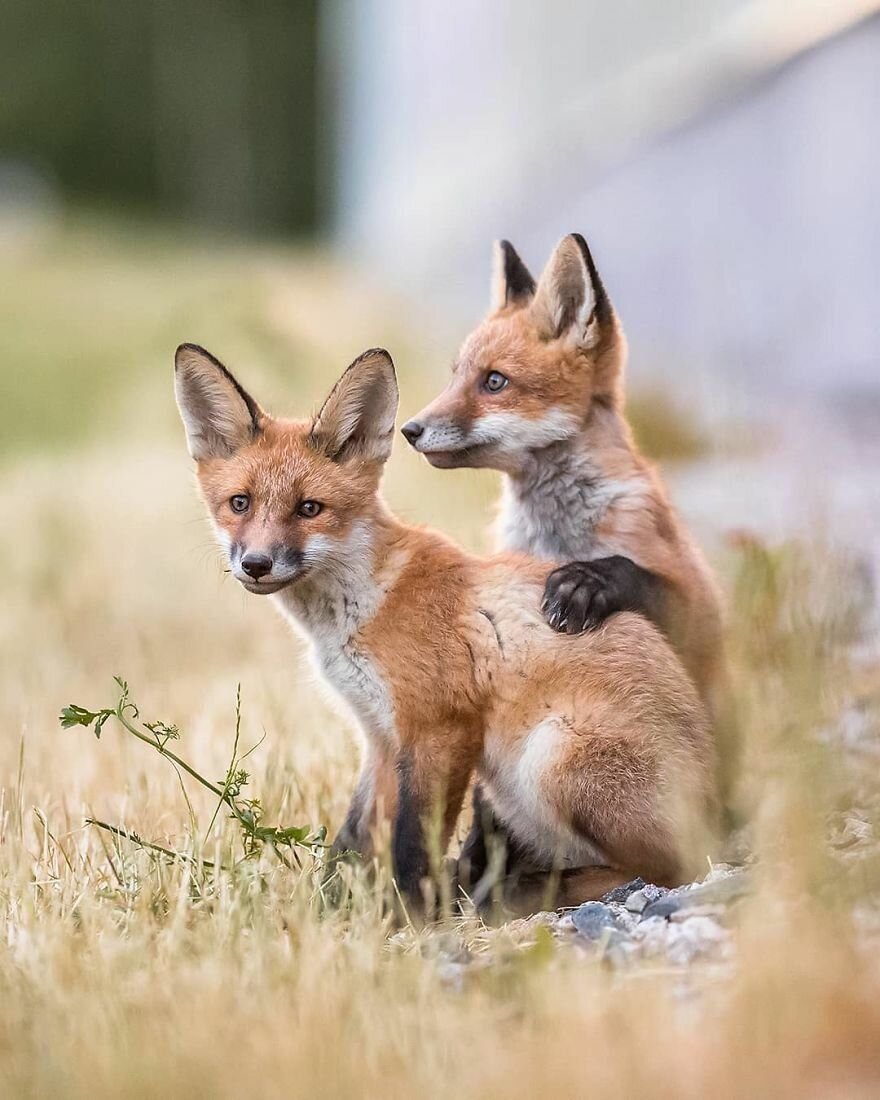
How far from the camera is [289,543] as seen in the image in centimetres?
384

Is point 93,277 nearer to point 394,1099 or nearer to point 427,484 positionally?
point 427,484

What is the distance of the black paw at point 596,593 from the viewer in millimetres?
3963

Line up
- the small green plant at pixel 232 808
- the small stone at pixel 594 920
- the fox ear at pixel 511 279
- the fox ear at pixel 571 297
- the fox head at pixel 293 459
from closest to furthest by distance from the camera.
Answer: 1. the small stone at pixel 594 920
2. the small green plant at pixel 232 808
3. the fox head at pixel 293 459
4. the fox ear at pixel 571 297
5. the fox ear at pixel 511 279

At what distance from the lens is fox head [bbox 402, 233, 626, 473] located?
14.6 feet

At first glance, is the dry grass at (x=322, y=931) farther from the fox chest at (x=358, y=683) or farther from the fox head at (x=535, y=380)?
the fox head at (x=535, y=380)

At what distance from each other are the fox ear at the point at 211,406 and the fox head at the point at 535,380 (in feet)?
1.95

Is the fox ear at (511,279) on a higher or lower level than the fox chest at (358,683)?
higher

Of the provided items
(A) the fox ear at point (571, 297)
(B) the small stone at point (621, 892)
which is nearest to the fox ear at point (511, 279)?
(A) the fox ear at point (571, 297)

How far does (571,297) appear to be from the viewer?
14.9 ft

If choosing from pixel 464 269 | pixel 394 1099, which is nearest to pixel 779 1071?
pixel 394 1099

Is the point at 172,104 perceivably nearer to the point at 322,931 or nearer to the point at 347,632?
the point at 347,632

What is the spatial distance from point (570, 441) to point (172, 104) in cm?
1940

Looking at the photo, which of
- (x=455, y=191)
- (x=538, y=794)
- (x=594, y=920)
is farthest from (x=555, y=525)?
(x=455, y=191)

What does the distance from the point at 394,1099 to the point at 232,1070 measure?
353mm
